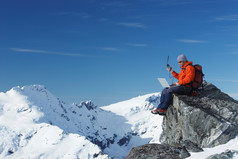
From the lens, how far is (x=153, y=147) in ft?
46.3

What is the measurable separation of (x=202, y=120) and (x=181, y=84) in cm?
296

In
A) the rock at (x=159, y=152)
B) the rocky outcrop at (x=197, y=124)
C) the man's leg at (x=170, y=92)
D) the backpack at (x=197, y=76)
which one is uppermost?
the backpack at (x=197, y=76)

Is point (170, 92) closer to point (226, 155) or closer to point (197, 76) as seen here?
point (197, 76)

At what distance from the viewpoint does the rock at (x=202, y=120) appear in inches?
550

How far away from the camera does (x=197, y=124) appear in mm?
15000

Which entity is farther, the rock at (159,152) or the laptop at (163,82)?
the laptop at (163,82)

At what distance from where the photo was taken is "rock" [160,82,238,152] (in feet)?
45.9

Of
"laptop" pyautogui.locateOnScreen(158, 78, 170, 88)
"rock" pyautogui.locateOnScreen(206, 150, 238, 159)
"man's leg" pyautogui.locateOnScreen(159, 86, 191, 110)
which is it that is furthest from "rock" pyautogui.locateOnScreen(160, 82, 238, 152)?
"rock" pyautogui.locateOnScreen(206, 150, 238, 159)

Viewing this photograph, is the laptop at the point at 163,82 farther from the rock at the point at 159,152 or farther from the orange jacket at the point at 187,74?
the rock at the point at 159,152

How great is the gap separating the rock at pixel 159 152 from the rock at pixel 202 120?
32.4 inches

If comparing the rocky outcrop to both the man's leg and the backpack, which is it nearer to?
the man's leg

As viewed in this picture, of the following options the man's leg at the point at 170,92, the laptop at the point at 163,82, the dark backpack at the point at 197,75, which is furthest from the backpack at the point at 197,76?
the laptop at the point at 163,82

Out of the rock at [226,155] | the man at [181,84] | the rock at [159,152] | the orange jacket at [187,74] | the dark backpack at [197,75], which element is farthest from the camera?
the dark backpack at [197,75]

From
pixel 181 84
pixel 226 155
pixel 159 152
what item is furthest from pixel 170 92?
pixel 226 155
